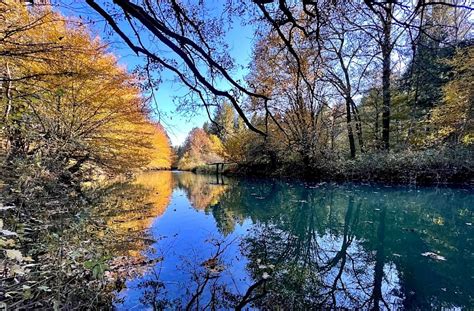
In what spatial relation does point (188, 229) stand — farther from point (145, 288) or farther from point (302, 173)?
point (302, 173)

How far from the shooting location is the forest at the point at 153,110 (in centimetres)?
Result: 235

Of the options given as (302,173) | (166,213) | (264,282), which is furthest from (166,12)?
(302,173)

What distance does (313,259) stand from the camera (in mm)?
4078

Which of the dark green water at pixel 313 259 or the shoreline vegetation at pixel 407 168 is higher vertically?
the shoreline vegetation at pixel 407 168

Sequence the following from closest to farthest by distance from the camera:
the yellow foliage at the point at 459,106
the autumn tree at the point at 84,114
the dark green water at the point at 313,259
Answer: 1. the dark green water at the point at 313,259
2. the autumn tree at the point at 84,114
3. the yellow foliage at the point at 459,106

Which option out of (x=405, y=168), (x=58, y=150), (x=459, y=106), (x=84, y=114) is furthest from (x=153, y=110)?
(x=459, y=106)

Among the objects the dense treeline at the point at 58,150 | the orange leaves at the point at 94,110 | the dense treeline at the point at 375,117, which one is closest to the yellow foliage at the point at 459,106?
the dense treeline at the point at 375,117

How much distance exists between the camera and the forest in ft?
7.71

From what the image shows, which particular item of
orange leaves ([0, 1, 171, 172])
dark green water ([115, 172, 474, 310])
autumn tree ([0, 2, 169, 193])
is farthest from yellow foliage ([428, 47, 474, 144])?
autumn tree ([0, 2, 169, 193])

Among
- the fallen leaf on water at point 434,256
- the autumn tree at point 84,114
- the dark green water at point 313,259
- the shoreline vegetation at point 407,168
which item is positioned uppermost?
the autumn tree at point 84,114

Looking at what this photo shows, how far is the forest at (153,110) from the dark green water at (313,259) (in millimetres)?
664

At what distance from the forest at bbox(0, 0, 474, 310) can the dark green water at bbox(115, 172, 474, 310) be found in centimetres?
66

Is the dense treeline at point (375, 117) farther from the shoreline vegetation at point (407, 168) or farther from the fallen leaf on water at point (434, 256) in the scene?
the fallen leaf on water at point (434, 256)

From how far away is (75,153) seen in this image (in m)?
7.53
